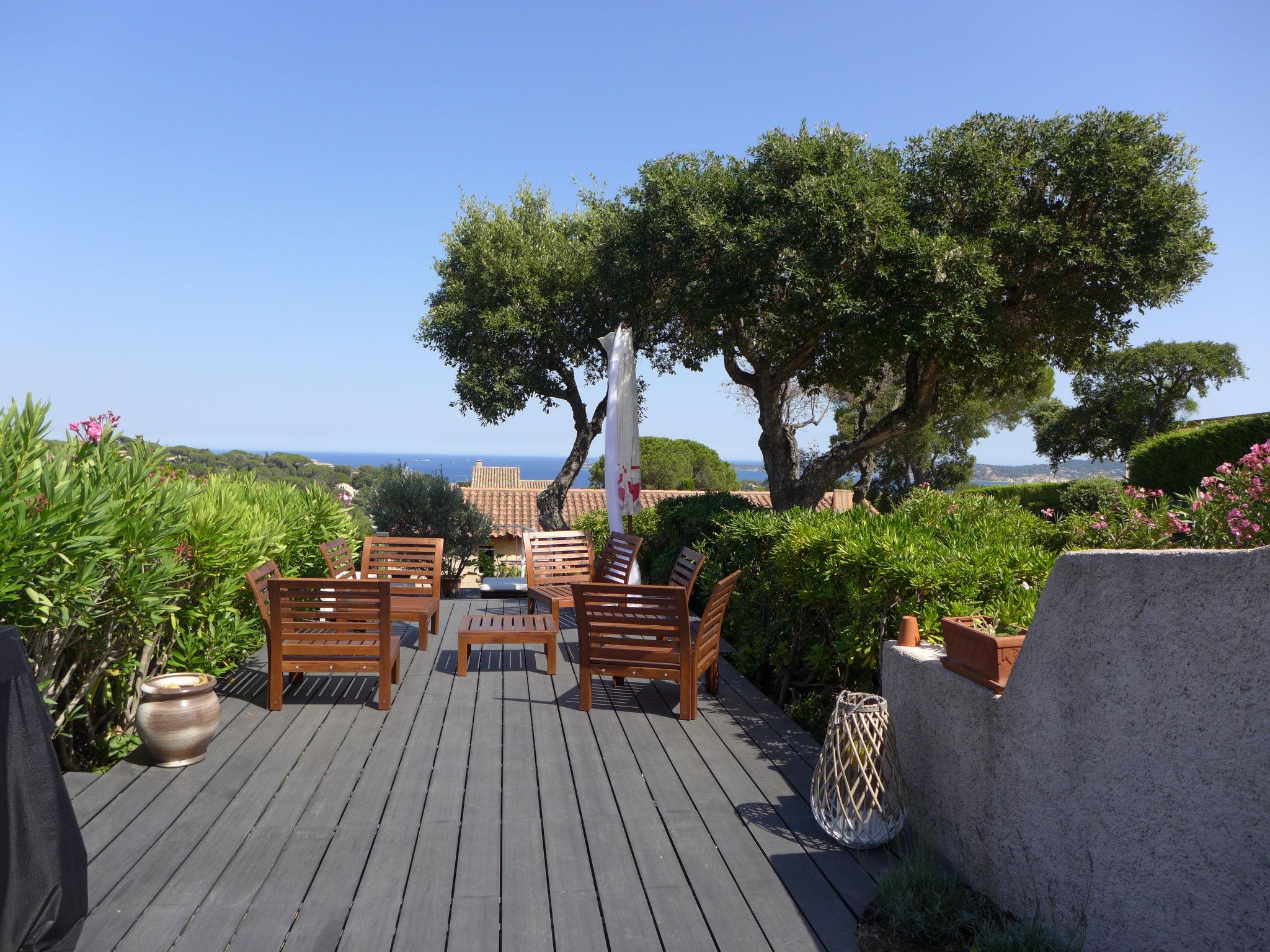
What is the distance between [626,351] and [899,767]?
18.5 feet

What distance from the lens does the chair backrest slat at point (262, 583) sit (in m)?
4.67

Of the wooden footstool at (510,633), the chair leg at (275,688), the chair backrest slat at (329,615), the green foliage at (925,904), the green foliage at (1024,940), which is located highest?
the chair backrest slat at (329,615)

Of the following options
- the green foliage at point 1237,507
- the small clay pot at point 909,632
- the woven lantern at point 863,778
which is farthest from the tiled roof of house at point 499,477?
the woven lantern at point 863,778

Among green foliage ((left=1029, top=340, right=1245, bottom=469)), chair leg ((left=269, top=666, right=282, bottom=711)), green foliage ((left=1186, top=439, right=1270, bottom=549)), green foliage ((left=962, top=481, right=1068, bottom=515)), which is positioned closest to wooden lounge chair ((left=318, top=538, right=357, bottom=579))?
chair leg ((left=269, top=666, right=282, bottom=711))

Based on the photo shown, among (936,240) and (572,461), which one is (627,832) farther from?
(572,461)

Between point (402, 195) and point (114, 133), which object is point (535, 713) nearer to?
point (402, 195)

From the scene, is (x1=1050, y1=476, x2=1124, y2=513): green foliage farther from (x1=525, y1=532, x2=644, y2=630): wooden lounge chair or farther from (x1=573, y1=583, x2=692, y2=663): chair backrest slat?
(x1=573, y1=583, x2=692, y2=663): chair backrest slat

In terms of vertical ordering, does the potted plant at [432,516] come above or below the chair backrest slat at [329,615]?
above

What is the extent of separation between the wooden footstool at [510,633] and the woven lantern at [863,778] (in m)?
2.73

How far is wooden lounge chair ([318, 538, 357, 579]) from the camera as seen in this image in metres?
6.27

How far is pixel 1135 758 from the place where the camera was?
2076mm

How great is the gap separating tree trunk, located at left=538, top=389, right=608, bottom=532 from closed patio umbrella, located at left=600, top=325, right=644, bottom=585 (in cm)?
627

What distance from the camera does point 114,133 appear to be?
74.1 feet

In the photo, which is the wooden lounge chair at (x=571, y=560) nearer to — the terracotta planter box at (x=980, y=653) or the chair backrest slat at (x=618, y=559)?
the chair backrest slat at (x=618, y=559)
